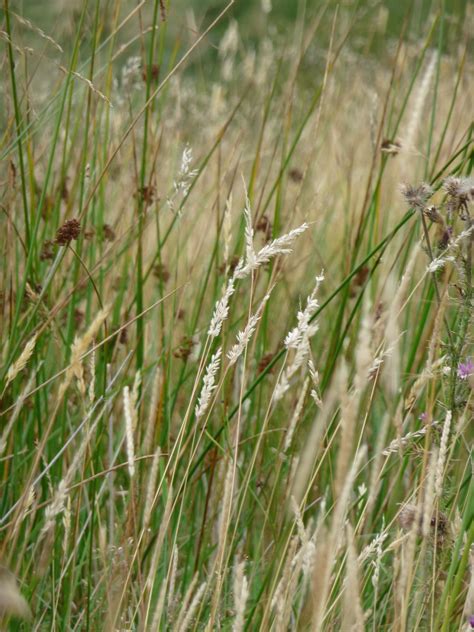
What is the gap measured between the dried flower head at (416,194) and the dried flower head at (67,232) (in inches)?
19.2

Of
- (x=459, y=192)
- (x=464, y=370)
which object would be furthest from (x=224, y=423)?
(x=459, y=192)

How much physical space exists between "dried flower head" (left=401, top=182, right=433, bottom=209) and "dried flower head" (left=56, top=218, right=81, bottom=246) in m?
0.49

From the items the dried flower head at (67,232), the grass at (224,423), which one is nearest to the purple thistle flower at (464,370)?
the grass at (224,423)

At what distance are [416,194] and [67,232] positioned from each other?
521mm

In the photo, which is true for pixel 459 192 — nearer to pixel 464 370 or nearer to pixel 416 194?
pixel 416 194

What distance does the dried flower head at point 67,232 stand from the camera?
4.01 ft

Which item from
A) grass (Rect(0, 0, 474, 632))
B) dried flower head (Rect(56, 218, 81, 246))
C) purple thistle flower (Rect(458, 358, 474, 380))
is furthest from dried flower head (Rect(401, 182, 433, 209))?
dried flower head (Rect(56, 218, 81, 246))

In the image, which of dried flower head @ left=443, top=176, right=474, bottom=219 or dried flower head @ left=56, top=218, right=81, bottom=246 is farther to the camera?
dried flower head @ left=56, top=218, right=81, bottom=246

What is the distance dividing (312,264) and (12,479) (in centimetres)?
156

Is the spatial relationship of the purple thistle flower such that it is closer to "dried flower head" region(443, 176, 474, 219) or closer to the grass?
the grass

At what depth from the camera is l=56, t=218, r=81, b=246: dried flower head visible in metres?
1.22

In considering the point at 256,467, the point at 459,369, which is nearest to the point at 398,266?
the point at 256,467

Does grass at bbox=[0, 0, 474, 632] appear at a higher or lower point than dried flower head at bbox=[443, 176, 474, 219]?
lower

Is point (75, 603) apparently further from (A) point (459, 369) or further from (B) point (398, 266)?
Result: (B) point (398, 266)
